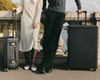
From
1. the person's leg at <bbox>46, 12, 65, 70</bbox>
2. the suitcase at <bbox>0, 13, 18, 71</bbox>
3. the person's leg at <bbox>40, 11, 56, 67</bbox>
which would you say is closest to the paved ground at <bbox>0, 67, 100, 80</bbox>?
the suitcase at <bbox>0, 13, 18, 71</bbox>

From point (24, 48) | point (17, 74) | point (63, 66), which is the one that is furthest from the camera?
point (63, 66)

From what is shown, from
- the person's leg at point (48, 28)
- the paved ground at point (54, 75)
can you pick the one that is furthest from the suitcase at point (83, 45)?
the person's leg at point (48, 28)

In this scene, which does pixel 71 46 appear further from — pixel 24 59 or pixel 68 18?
pixel 24 59

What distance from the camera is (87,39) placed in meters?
4.07

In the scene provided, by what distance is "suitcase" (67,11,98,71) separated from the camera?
406cm

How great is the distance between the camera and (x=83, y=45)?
A: 13.4 ft

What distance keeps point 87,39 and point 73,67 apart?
0.67 m

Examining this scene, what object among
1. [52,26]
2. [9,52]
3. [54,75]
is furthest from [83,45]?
[9,52]

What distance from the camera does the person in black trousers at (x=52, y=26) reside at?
4008 millimetres

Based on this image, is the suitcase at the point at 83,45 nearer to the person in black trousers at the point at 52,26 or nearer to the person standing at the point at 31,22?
the person in black trousers at the point at 52,26

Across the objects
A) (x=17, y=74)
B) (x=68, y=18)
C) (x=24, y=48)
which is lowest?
(x=17, y=74)

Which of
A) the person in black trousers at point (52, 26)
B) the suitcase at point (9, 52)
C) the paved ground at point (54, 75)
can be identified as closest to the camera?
the paved ground at point (54, 75)

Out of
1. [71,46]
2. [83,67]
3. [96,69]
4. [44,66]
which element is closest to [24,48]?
[44,66]

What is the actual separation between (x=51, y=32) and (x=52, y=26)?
0.13 metres
